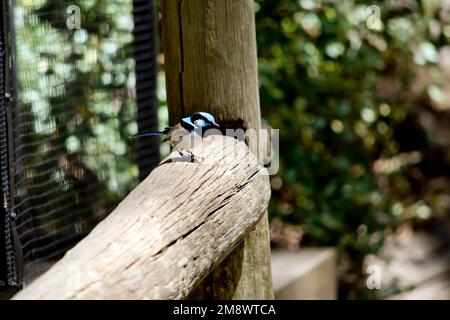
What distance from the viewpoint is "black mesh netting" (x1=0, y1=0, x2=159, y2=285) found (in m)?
3.17

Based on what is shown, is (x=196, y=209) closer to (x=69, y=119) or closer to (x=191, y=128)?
(x=191, y=128)

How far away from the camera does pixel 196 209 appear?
6.68ft

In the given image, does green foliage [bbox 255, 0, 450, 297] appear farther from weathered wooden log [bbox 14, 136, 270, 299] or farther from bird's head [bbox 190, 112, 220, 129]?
weathered wooden log [bbox 14, 136, 270, 299]

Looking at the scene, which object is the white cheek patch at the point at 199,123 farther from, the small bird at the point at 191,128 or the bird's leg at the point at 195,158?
the bird's leg at the point at 195,158

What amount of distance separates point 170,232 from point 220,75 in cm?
94

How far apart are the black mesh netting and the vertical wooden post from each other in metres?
0.66

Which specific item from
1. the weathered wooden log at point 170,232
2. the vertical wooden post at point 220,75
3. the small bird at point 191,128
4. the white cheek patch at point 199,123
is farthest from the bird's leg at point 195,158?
the vertical wooden post at point 220,75

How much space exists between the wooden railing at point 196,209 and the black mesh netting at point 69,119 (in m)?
0.71

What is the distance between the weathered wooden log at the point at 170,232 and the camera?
5.07 ft

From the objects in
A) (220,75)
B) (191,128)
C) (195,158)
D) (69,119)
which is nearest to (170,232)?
(195,158)

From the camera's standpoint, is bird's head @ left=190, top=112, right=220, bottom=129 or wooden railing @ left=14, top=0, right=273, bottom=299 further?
bird's head @ left=190, top=112, right=220, bottom=129

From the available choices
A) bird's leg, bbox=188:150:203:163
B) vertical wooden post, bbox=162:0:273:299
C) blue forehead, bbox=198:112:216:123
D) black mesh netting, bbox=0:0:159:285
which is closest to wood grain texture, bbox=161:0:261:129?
vertical wooden post, bbox=162:0:273:299

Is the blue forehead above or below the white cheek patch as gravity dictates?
above

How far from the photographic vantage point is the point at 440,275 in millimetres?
6270
